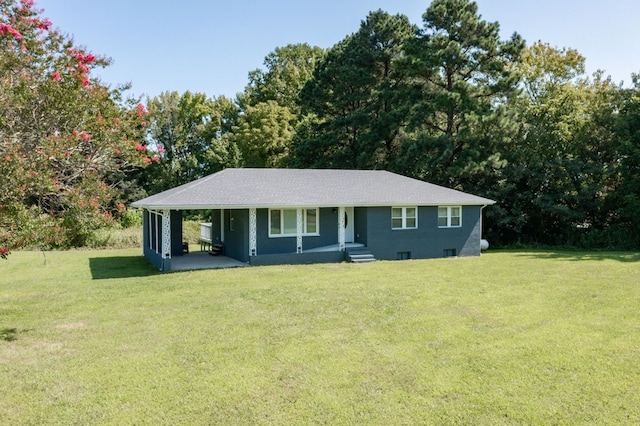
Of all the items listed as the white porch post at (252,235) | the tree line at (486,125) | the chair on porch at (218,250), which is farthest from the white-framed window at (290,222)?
the tree line at (486,125)

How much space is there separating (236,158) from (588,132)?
89.1ft

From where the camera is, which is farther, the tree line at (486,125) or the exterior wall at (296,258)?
the tree line at (486,125)

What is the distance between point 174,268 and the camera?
16.6 m

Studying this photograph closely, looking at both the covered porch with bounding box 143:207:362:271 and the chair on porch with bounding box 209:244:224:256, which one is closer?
the covered porch with bounding box 143:207:362:271

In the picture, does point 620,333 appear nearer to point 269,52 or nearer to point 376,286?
point 376,286

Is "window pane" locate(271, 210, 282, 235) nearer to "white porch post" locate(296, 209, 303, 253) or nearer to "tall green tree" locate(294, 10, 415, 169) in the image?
"white porch post" locate(296, 209, 303, 253)

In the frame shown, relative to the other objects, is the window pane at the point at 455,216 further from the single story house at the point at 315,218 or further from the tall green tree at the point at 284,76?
the tall green tree at the point at 284,76

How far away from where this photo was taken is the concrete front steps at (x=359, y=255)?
1839 centimetres

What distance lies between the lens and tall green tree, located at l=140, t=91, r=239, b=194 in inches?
1650

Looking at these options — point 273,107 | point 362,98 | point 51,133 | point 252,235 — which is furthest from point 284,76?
point 51,133

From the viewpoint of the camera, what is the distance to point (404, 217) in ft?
65.5

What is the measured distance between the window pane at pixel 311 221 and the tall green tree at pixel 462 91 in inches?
402

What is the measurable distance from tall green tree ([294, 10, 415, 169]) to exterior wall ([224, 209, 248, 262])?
539 inches

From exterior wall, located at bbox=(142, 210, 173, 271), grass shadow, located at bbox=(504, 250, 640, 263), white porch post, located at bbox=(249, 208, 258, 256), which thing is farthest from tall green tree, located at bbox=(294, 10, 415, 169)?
exterior wall, located at bbox=(142, 210, 173, 271)
